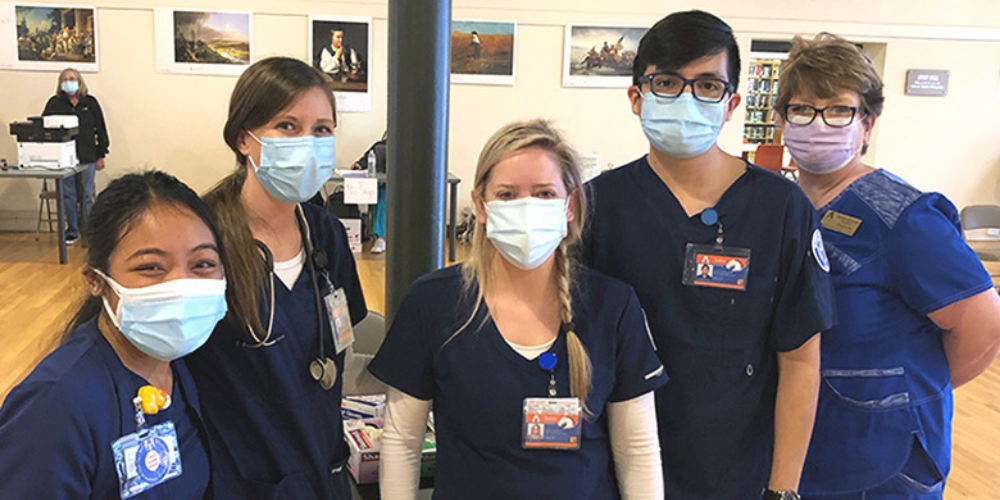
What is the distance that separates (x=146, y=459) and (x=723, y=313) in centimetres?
114

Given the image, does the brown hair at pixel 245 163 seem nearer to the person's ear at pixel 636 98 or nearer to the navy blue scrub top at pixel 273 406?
the navy blue scrub top at pixel 273 406

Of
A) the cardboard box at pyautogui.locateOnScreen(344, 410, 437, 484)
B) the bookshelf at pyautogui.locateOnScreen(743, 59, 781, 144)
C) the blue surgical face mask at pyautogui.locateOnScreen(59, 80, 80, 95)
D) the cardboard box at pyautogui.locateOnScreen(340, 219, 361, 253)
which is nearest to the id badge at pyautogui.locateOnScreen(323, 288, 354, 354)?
the cardboard box at pyautogui.locateOnScreen(344, 410, 437, 484)

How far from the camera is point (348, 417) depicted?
214cm

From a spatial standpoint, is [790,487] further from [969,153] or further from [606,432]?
[969,153]

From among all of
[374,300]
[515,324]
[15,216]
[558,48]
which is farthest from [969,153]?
[15,216]

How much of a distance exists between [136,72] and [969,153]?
33.4 ft

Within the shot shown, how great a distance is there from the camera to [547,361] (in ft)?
4.56

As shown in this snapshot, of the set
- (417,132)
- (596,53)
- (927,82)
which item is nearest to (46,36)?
(596,53)

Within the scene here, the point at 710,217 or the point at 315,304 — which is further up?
the point at 710,217

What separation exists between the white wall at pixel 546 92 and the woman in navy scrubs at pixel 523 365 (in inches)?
269

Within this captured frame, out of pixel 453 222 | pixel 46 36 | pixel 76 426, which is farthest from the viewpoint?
pixel 46 36

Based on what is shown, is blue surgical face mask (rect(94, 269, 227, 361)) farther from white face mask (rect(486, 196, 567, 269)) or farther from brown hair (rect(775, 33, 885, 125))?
brown hair (rect(775, 33, 885, 125))

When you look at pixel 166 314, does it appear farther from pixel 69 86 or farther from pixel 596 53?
pixel 596 53

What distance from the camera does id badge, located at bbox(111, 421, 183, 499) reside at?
1.24 meters
